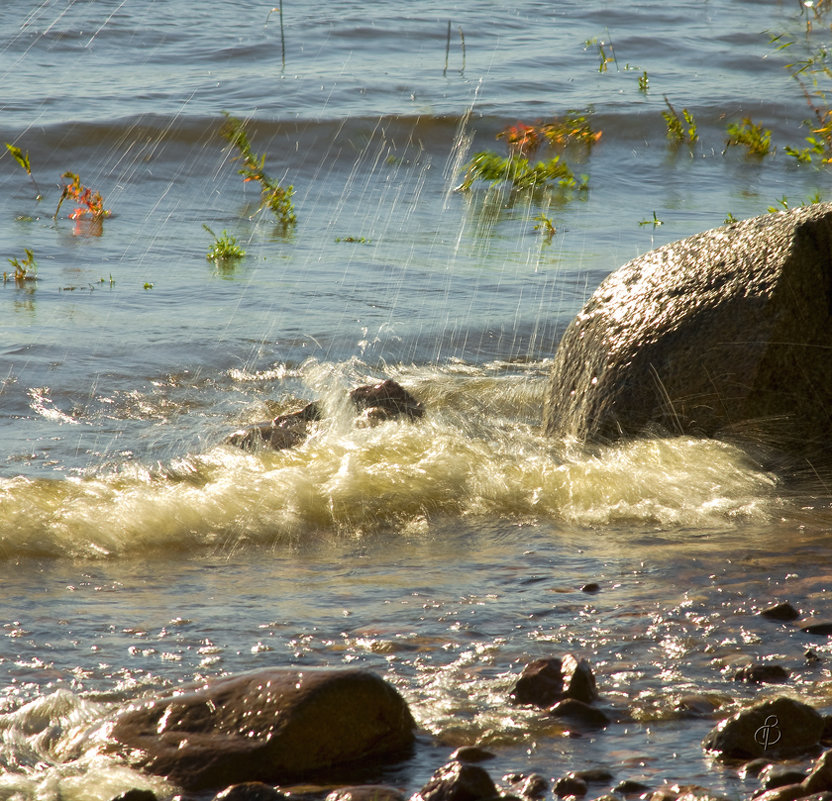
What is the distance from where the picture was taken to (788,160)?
13203mm

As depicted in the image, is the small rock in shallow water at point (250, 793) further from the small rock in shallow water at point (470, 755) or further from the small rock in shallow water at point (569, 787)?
the small rock in shallow water at point (569, 787)

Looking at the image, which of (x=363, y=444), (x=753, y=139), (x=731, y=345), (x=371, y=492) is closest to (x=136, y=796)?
(x=371, y=492)

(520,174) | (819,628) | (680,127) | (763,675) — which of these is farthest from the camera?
(680,127)

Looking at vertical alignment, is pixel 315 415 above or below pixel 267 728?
below

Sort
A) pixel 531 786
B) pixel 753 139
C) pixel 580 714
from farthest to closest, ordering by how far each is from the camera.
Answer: pixel 753 139 → pixel 580 714 → pixel 531 786

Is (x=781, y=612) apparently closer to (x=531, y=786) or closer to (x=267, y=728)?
(x=531, y=786)

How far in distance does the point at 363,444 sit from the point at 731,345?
5.31 feet

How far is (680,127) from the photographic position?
13680mm

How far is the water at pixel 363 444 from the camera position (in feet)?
9.73

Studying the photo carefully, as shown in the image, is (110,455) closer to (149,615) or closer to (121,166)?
(149,615)

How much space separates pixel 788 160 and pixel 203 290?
760 centimetres

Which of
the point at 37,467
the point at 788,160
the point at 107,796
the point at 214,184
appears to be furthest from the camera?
the point at 788,160

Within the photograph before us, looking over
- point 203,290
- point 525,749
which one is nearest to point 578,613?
point 525,749

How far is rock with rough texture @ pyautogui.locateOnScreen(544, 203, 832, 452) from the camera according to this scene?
4.86 m
